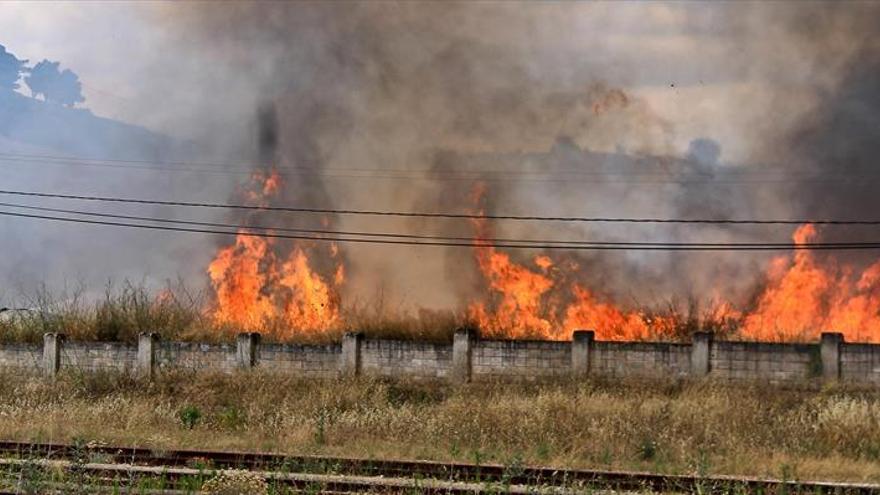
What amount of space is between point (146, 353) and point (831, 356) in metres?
18.8

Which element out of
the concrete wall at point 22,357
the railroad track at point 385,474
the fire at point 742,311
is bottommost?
the railroad track at point 385,474

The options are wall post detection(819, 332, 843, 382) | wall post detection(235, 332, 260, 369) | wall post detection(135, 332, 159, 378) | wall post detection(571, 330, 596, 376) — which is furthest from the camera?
wall post detection(135, 332, 159, 378)

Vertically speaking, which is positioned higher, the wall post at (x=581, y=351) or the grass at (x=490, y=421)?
the wall post at (x=581, y=351)

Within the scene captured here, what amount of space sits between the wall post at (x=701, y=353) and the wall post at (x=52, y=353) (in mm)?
18396

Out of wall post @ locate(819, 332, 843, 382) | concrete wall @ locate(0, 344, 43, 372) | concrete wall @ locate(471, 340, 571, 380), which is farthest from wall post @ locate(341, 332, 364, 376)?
wall post @ locate(819, 332, 843, 382)

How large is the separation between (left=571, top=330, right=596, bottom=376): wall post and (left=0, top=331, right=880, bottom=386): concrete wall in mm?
26

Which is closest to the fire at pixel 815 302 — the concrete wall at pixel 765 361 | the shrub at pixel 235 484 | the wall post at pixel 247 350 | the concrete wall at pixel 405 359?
the concrete wall at pixel 765 361

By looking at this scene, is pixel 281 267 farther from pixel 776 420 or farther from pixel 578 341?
pixel 776 420

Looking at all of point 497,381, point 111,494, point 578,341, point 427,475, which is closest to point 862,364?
point 578,341

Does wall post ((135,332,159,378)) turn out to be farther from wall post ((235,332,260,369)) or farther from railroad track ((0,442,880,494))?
railroad track ((0,442,880,494))

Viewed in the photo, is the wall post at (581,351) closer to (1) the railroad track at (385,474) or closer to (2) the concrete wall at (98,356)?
(1) the railroad track at (385,474)

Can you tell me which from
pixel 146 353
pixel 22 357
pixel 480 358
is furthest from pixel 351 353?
pixel 22 357

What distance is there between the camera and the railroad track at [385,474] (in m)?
12.4

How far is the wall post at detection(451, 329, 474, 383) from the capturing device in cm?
2592
